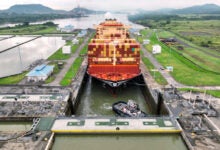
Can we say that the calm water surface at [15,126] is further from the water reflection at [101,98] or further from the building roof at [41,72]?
the building roof at [41,72]

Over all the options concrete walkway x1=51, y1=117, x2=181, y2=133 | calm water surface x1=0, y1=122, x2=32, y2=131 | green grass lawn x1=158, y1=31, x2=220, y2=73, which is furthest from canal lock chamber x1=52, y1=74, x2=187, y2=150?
green grass lawn x1=158, y1=31, x2=220, y2=73

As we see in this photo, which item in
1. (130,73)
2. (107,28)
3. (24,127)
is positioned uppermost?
(107,28)

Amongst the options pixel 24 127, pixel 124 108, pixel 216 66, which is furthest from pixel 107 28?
pixel 24 127

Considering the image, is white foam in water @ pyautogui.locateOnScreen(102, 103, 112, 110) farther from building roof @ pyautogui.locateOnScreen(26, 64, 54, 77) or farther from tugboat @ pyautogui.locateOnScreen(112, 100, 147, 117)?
building roof @ pyautogui.locateOnScreen(26, 64, 54, 77)

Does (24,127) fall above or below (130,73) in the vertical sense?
below

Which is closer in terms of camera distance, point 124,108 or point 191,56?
point 124,108

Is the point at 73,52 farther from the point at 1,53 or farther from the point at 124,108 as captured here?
the point at 124,108
